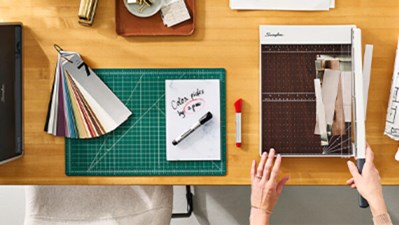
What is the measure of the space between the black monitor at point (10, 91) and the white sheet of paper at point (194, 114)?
404 millimetres

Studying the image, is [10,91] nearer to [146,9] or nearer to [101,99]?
[101,99]

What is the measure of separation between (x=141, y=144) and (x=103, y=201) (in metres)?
0.35

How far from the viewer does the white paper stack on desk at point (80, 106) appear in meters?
1.29

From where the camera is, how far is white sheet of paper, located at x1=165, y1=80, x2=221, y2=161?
4.22ft

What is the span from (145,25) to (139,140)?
31cm

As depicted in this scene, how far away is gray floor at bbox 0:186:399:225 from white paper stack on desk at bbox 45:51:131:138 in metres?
0.74

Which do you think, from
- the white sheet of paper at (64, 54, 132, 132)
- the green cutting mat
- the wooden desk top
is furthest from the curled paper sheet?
the white sheet of paper at (64, 54, 132, 132)

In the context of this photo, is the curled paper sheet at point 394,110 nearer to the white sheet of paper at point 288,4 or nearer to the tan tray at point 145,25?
the white sheet of paper at point 288,4

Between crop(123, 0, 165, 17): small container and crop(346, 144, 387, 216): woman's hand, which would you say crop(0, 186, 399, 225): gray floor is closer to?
crop(346, 144, 387, 216): woman's hand

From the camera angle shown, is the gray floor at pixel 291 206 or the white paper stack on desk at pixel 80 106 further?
the gray floor at pixel 291 206

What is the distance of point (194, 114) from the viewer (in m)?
1.29

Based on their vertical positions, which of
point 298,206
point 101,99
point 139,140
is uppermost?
point 101,99

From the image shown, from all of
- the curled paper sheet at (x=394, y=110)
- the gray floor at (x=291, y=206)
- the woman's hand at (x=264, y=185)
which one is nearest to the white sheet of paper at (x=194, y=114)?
the woman's hand at (x=264, y=185)

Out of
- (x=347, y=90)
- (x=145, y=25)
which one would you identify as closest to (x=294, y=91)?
(x=347, y=90)
